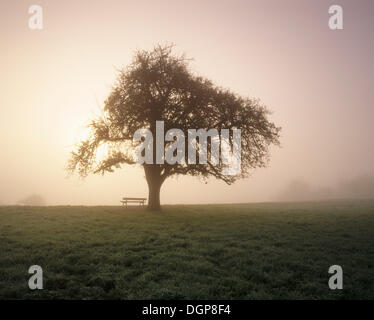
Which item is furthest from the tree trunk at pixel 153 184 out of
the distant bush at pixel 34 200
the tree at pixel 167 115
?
the distant bush at pixel 34 200

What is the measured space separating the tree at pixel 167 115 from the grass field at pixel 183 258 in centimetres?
767

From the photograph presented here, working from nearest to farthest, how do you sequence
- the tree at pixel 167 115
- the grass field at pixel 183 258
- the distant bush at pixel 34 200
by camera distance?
the grass field at pixel 183 258 → the tree at pixel 167 115 → the distant bush at pixel 34 200

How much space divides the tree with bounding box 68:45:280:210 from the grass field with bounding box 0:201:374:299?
7.67 metres

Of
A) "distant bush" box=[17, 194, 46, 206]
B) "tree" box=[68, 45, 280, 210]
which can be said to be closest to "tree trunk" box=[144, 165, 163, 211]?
"tree" box=[68, 45, 280, 210]

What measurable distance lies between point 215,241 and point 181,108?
15.7 m

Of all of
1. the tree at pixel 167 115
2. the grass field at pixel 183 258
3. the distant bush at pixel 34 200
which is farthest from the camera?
the distant bush at pixel 34 200

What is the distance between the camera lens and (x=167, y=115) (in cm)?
2931

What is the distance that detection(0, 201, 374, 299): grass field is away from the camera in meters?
10.4

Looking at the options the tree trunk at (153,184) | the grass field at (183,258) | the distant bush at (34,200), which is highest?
the tree trunk at (153,184)

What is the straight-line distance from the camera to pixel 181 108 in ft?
95.3

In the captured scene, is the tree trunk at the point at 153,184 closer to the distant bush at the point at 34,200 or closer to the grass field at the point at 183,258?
the grass field at the point at 183,258

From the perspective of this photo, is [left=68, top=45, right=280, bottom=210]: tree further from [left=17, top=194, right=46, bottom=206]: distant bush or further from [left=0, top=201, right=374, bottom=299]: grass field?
[left=17, top=194, right=46, bottom=206]: distant bush

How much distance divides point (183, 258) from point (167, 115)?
59.5 feet

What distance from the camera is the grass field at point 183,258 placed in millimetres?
10438
